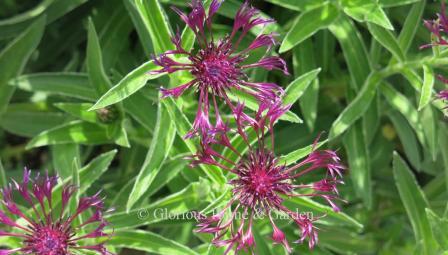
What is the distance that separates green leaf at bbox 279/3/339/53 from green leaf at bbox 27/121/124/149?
2.63ft

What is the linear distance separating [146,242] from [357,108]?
40.9 inches

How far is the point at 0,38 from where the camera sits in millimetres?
2807

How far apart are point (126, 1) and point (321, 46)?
1005 millimetres

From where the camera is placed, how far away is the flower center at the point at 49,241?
194 centimetres

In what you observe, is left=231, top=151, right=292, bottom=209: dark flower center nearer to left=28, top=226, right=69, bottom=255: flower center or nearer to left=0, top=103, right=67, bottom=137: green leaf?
left=28, top=226, right=69, bottom=255: flower center

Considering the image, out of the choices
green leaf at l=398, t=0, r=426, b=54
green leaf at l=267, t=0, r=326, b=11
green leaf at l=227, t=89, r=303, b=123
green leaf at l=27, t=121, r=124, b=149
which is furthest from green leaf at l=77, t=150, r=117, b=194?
green leaf at l=398, t=0, r=426, b=54

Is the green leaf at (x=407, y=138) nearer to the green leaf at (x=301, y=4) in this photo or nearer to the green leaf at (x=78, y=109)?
the green leaf at (x=301, y=4)

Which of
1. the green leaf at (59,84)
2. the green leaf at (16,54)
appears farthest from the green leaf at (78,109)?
the green leaf at (16,54)

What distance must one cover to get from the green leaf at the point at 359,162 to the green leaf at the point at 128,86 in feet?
3.76

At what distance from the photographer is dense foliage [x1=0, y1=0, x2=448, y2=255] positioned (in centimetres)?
196

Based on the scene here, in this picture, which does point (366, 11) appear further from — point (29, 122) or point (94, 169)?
point (29, 122)

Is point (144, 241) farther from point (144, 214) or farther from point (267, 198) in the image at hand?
point (267, 198)

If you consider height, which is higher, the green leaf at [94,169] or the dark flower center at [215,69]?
the green leaf at [94,169]

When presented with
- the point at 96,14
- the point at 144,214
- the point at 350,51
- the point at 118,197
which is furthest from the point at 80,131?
the point at 350,51
